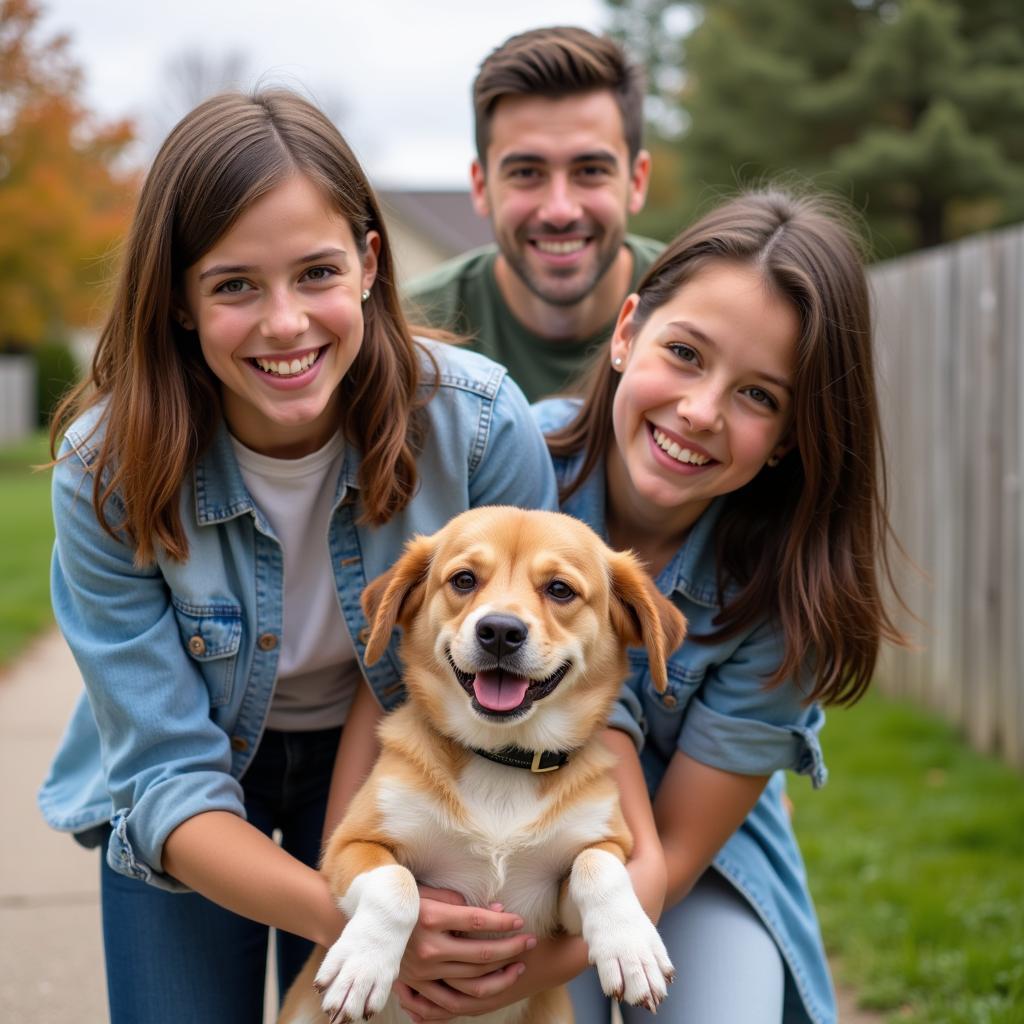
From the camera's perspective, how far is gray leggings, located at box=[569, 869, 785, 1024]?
10.1 ft

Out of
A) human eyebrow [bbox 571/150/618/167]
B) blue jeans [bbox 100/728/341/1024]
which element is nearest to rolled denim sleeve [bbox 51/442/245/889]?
blue jeans [bbox 100/728/341/1024]

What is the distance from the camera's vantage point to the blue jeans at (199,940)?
10.2 ft

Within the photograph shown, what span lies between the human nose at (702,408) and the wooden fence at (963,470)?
2.57m

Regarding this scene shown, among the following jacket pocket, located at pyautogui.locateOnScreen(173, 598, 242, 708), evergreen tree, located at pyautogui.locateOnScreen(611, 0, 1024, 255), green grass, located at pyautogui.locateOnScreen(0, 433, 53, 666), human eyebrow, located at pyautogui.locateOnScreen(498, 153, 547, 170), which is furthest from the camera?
evergreen tree, located at pyautogui.locateOnScreen(611, 0, 1024, 255)

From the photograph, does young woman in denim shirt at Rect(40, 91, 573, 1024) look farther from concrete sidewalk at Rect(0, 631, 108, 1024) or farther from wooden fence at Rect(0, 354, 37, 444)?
wooden fence at Rect(0, 354, 37, 444)

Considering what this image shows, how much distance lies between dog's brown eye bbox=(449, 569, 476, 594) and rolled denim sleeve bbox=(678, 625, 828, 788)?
774 millimetres

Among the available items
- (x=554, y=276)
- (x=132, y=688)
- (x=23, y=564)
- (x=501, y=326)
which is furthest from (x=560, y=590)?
(x=23, y=564)

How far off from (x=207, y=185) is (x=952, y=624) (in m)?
5.06

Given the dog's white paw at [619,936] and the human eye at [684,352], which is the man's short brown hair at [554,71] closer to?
the human eye at [684,352]

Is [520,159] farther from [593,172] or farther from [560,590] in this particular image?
[560,590]

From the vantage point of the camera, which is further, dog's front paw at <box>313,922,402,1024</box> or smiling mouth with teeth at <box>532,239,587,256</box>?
smiling mouth with teeth at <box>532,239,587,256</box>

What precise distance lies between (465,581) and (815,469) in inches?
37.6

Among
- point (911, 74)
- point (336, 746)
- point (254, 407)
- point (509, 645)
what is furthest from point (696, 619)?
point (911, 74)

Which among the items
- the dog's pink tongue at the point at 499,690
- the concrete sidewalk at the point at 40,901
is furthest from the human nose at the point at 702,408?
the concrete sidewalk at the point at 40,901
